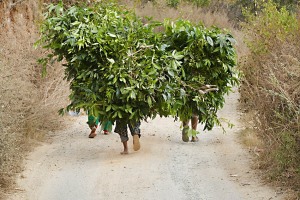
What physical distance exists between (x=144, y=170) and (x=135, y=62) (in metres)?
1.88

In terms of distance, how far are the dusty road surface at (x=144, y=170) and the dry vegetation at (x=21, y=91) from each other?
0.40 meters

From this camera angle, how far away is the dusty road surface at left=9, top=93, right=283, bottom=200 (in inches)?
431

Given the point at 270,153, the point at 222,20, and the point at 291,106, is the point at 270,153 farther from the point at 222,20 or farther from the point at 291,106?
the point at 222,20

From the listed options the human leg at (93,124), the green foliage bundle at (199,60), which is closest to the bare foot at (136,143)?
the green foliage bundle at (199,60)

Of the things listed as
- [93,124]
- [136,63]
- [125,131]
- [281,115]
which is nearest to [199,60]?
[136,63]

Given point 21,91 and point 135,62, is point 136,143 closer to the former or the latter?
point 135,62

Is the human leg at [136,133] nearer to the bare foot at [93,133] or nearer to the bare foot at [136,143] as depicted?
the bare foot at [136,143]

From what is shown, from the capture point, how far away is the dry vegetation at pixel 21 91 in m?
11.4

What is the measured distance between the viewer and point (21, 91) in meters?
13.5

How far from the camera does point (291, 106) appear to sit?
10.1 meters

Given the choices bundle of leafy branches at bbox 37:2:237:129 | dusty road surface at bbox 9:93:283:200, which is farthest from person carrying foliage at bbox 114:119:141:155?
bundle of leafy branches at bbox 37:2:237:129

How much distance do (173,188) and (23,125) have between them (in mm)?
4607

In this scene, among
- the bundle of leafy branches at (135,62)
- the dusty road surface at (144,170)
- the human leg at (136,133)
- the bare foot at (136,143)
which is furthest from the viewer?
the bare foot at (136,143)

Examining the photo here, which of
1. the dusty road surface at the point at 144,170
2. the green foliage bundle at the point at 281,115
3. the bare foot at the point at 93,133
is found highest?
the green foliage bundle at the point at 281,115
